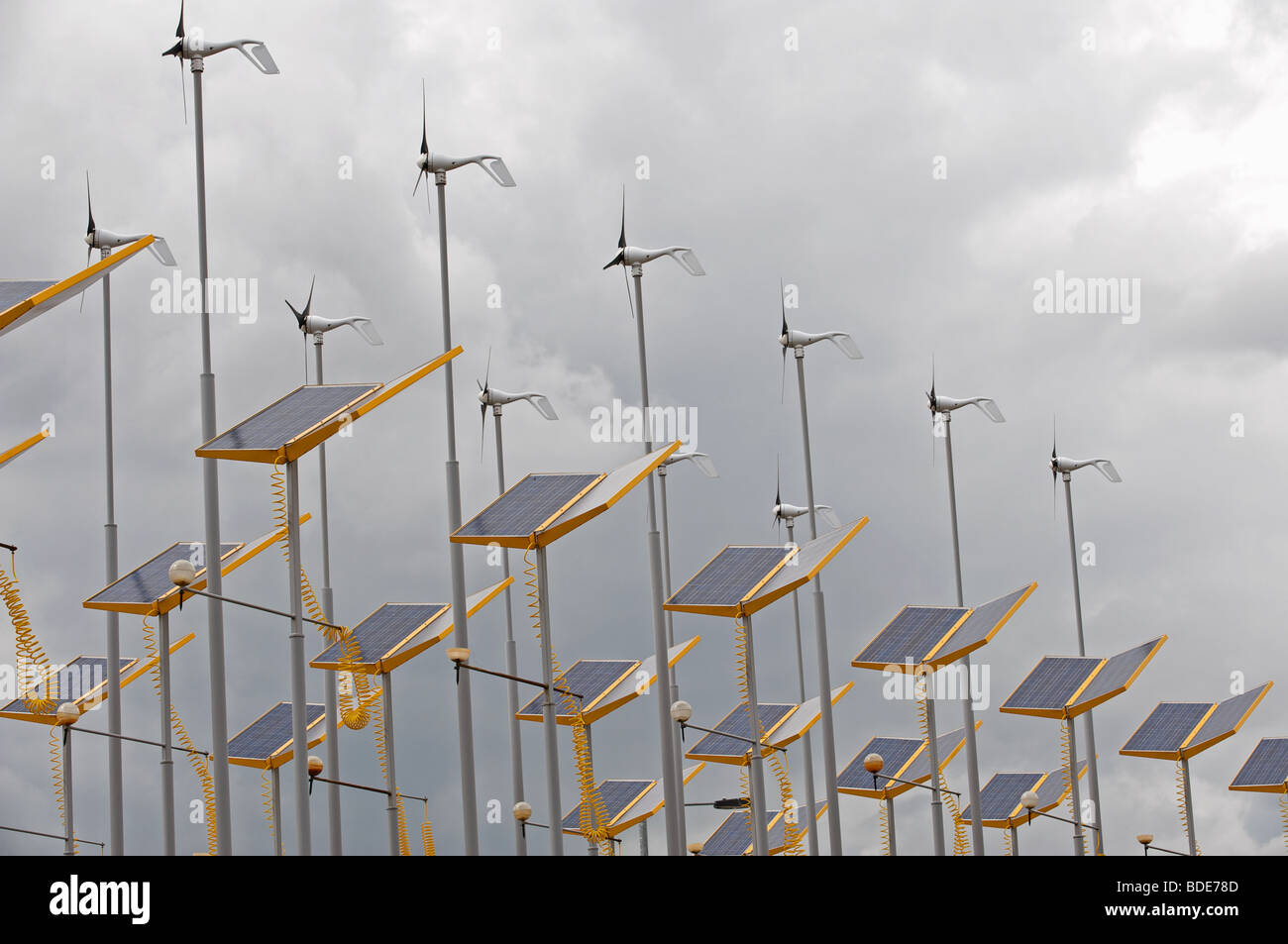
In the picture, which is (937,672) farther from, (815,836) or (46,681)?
(46,681)

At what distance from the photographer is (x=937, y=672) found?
43.6m

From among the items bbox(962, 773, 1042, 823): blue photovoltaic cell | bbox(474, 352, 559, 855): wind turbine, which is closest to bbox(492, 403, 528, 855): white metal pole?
bbox(474, 352, 559, 855): wind turbine

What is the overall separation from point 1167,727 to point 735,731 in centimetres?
1458

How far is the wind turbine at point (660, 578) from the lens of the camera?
32.7 metres

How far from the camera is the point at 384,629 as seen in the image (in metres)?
37.3

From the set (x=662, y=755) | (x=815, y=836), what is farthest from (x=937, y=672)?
(x=662, y=755)

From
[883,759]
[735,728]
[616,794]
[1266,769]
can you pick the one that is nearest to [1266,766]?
[1266,769]

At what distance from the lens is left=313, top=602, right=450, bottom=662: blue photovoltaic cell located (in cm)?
3572

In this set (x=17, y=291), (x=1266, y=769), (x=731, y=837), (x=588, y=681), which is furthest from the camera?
(x=1266, y=769)

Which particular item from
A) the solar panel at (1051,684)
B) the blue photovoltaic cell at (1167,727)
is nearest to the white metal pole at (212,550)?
the solar panel at (1051,684)

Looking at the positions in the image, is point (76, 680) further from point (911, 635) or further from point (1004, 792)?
point (1004, 792)

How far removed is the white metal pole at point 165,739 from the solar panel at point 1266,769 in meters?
41.6
